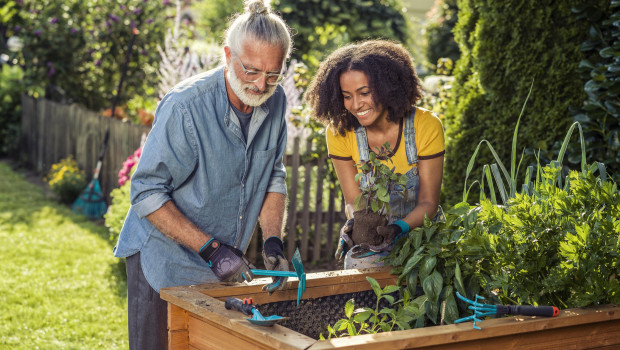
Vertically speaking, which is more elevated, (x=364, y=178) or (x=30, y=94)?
(x=364, y=178)

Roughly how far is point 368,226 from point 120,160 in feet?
20.0

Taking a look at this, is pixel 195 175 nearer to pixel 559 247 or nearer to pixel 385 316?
pixel 385 316

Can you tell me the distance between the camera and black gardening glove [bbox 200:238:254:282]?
2166 mm

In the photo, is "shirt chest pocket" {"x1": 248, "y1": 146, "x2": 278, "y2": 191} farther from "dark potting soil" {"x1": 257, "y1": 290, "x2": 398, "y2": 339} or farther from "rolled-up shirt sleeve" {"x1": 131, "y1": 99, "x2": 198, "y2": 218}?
"dark potting soil" {"x1": 257, "y1": 290, "x2": 398, "y2": 339}

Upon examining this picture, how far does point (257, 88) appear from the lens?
7.58 feet

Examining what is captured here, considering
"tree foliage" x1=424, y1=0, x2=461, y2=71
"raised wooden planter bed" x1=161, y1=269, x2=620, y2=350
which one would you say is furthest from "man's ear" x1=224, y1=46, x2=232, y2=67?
"tree foliage" x1=424, y1=0, x2=461, y2=71

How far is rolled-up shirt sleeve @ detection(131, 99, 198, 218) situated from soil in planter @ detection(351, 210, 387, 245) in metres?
0.60

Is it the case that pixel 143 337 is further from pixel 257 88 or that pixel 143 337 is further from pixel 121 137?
pixel 121 137

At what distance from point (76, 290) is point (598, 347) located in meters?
4.19

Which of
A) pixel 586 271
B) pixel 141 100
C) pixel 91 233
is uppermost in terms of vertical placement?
pixel 586 271

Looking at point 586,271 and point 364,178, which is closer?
point 586,271

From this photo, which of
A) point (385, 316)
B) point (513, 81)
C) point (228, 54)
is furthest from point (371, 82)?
point (513, 81)

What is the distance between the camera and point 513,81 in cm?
406

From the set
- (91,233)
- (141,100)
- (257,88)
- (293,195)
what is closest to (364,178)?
(257,88)
